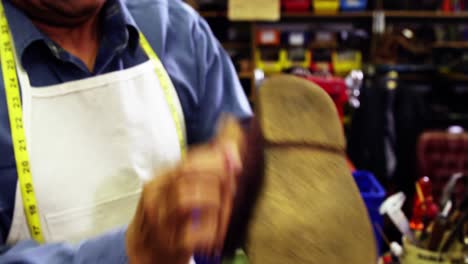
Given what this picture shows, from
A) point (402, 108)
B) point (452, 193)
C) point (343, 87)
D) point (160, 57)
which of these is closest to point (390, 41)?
point (402, 108)

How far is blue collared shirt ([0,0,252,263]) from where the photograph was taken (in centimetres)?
52

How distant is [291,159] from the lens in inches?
16.3

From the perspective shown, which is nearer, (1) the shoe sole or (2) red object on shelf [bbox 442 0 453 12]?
(1) the shoe sole

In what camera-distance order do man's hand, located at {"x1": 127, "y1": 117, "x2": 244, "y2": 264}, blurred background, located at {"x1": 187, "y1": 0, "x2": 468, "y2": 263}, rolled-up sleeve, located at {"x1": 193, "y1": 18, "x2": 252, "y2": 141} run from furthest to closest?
1. blurred background, located at {"x1": 187, "y1": 0, "x2": 468, "y2": 263}
2. rolled-up sleeve, located at {"x1": 193, "y1": 18, "x2": 252, "y2": 141}
3. man's hand, located at {"x1": 127, "y1": 117, "x2": 244, "y2": 264}

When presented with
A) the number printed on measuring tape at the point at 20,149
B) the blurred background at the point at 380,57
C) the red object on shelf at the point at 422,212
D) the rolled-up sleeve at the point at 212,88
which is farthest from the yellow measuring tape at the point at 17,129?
the blurred background at the point at 380,57

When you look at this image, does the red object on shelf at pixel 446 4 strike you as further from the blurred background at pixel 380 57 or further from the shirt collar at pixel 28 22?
the shirt collar at pixel 28 22

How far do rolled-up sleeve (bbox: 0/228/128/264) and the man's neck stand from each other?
0.76 feet

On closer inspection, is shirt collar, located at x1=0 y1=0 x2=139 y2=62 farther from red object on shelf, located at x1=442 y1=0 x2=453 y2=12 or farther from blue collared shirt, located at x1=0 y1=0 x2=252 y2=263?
red object on shelf, located at x1=442 y1=0 x2=453 y2=12

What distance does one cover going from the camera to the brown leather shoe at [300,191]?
40cm

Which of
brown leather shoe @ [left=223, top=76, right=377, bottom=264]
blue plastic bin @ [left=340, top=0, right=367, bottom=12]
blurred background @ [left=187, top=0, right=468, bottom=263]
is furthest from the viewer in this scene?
blue plastic bin @ [left=340, top=0, right=367, bottom=12]

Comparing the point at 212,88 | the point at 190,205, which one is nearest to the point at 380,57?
the point at 212,88

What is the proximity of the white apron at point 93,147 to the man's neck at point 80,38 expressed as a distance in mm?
36

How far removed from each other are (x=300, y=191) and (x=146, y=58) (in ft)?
1.00

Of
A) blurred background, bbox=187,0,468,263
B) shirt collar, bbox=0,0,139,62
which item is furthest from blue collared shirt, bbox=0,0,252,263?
blurred background, bbox=187,0,468,263
